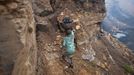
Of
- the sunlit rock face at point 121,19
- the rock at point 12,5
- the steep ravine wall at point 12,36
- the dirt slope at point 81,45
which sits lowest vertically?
the sunlit rock face at point 121,19

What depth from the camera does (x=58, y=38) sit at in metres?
9.37

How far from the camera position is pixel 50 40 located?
30.1 ft

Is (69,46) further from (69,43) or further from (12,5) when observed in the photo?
(12,5)

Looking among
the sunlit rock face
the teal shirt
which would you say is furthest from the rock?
the sunlit rock face

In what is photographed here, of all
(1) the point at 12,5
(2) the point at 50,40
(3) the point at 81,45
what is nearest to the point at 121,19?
(3) the point at 81,45

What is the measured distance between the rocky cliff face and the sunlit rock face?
12908mm

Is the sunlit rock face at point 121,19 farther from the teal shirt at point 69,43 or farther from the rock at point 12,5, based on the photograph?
the rock at point 12,5

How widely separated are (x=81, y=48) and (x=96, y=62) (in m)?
0.93

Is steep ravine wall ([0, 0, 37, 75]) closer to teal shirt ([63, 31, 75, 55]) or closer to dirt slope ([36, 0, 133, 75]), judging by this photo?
dirt slope ([36, 0, 133, 75])

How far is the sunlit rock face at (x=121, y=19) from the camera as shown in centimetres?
2803

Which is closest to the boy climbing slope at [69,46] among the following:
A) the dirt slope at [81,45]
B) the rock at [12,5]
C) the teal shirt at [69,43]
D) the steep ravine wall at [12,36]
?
the teal shirt at [69,43]

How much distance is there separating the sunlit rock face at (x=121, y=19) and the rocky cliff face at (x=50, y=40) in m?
12.9

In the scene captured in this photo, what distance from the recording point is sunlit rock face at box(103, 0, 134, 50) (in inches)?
1104

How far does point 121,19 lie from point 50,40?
1088 inches
